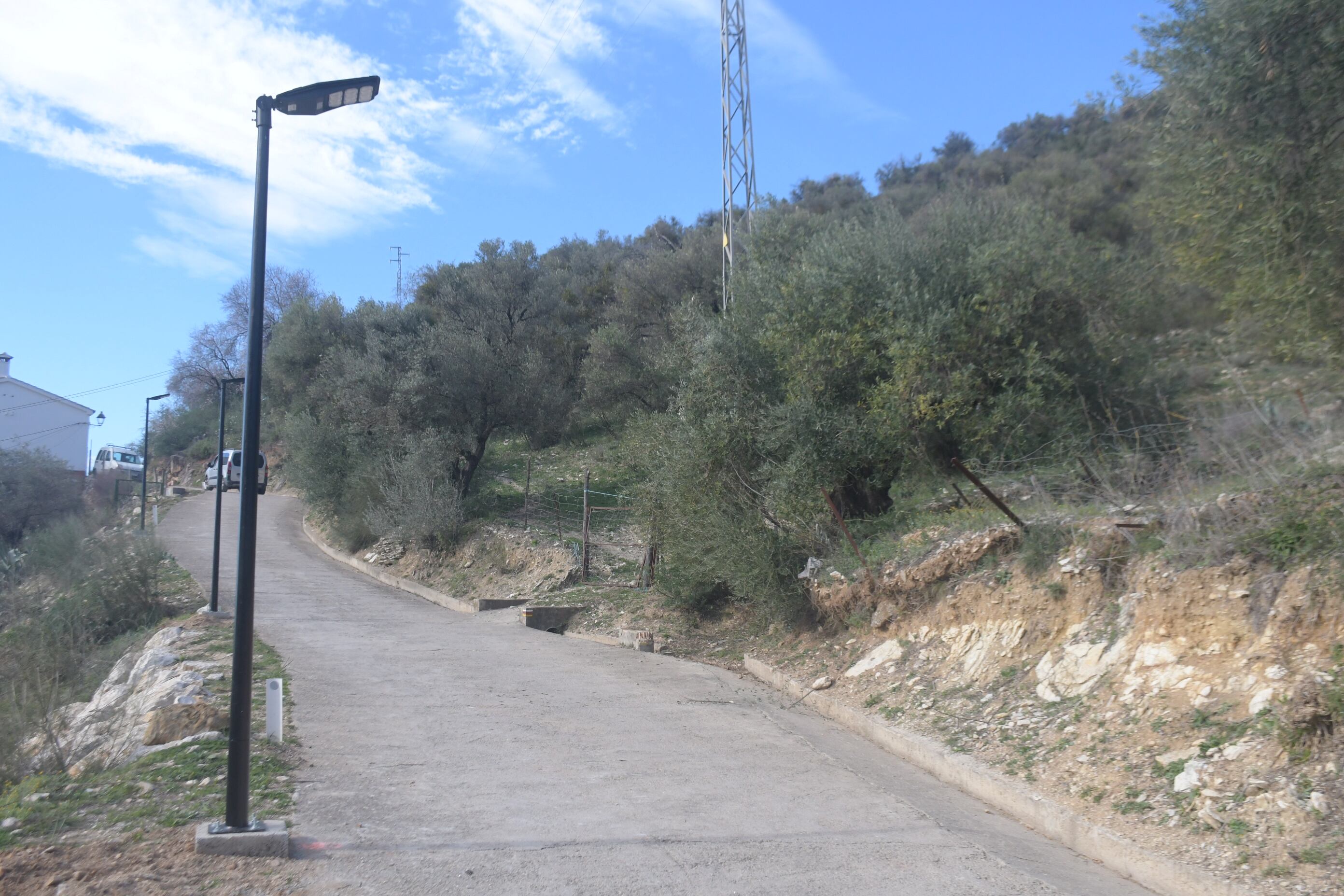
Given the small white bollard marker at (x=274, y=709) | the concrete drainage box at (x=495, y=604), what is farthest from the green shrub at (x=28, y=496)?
the small white bollard marker at (x=274, y=709)

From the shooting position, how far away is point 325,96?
6473mm

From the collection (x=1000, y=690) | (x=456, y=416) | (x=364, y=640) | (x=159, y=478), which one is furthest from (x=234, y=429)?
(x=1000, y=690)

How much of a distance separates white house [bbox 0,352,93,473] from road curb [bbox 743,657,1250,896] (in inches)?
2381

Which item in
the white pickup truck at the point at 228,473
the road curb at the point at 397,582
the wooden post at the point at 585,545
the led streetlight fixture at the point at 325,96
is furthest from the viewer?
the road curb at the point at 397,582

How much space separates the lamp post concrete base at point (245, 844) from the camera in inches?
218

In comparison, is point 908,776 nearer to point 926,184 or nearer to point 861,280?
point 861,280

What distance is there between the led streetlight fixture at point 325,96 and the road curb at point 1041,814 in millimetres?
6932

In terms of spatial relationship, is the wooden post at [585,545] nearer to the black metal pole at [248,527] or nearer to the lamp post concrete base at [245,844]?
the black metal pole at [248,527]

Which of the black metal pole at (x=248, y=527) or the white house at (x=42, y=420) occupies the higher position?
the white house at (x=42, y=420)

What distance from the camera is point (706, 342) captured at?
15859mm

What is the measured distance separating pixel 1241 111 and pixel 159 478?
210 ft

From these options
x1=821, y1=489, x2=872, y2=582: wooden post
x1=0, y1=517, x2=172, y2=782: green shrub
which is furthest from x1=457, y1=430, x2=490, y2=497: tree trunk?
x1=821, y1=489, x2=872, y2=582: wooden post

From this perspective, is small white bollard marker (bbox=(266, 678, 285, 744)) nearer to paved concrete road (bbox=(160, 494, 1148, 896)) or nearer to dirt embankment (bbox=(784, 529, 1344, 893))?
paved concrete road (bbox=(160, 494, 1148, 896))

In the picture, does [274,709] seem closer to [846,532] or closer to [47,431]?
[846,532]
